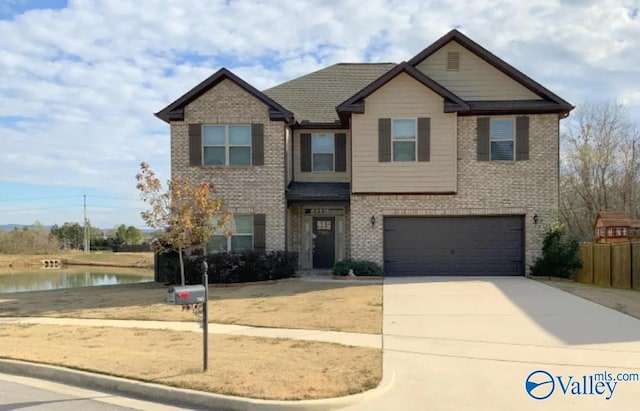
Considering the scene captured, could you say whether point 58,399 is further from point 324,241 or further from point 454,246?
point 324,241

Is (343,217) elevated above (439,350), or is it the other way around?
(343,217)

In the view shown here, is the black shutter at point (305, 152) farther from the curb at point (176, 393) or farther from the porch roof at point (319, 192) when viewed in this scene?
the curb at point (176, 393)

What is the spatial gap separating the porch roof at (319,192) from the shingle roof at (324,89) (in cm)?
243

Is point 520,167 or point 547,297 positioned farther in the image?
point 520,167

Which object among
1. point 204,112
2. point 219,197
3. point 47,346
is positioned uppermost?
point 204,112

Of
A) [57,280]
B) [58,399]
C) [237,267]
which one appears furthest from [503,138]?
[57,280]

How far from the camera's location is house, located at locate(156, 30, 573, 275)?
1936 centimetres

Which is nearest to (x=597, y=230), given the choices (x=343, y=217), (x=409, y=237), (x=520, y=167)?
(x=520, y=167)

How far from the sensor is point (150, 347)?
9.11 metres

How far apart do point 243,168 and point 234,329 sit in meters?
10.2

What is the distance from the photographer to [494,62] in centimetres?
1964

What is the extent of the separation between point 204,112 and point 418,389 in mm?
15425

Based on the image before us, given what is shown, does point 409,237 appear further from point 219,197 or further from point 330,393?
point 330,393

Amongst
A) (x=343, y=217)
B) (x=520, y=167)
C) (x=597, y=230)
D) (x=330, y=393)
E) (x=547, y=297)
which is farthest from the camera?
(x=597, y=230)
